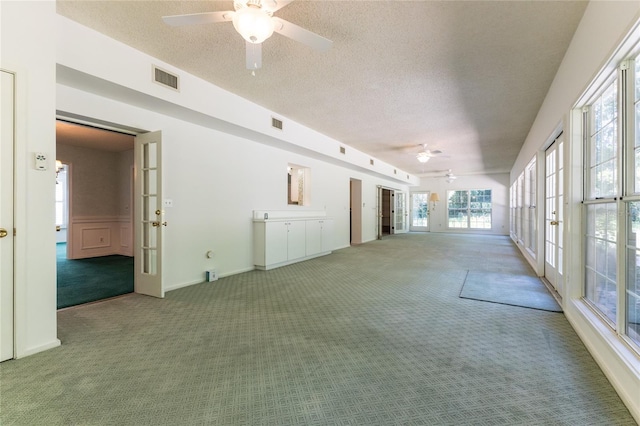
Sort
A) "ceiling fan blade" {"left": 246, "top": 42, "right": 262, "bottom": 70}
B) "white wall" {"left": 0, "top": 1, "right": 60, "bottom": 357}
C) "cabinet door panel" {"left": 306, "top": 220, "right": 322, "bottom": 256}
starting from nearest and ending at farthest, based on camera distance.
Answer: "white wall" {"left": 0, "top": 1, "right": 60, "bottom": 357}, "ceiling fan blade" {"left": 246, "top": 42, "right": 262, "bottom": 70}, "cabinet door panel" {"left": 306, "top": 220, "right": 322, "bottom": 256}

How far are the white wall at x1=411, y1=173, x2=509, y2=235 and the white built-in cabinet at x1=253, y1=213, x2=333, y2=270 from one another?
9055mm

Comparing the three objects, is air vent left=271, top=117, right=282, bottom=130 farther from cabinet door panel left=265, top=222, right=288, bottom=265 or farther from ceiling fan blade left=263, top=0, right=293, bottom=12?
ceiling fan blade left=263, top=0, right=293, bottom=12

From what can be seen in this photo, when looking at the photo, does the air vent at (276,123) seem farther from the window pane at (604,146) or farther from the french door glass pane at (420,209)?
the french door glass pane at (420,209)

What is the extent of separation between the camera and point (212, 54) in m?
3.24

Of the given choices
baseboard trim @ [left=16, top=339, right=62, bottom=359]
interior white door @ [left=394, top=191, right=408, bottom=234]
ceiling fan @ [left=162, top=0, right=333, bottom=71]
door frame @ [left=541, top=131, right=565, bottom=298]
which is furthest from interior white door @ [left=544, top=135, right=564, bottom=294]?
interior white door @ [left=394, top=191, right=408, bottom=234]

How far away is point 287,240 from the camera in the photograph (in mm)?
5801

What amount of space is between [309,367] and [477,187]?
13.7m

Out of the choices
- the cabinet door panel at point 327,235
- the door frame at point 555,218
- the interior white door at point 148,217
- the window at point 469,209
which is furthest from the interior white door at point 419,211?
the interior white door at point 148,217

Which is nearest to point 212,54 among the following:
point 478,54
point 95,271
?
point 478,54

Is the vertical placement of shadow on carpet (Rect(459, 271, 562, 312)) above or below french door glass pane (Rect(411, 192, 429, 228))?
below

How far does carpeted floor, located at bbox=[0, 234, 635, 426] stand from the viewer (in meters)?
1.57

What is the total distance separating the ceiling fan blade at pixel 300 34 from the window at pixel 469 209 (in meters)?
13.3

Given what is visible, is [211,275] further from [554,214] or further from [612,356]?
[554,214]

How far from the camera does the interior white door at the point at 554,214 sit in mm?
3650
